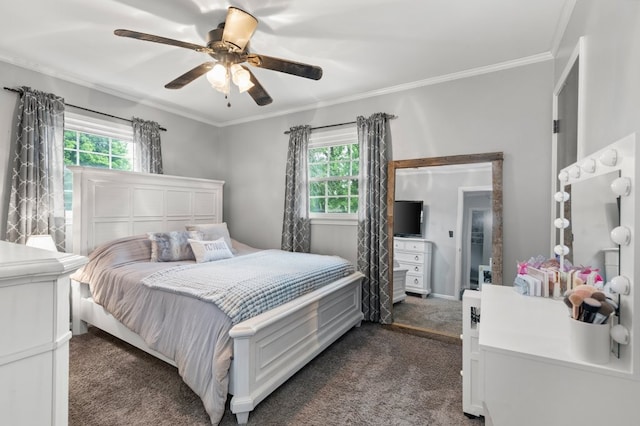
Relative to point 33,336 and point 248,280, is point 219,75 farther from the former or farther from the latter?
point 33,336

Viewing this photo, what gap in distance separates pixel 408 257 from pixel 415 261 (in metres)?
0.08

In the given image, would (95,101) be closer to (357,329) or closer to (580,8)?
(357,329)

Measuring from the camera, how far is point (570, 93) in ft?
6.63

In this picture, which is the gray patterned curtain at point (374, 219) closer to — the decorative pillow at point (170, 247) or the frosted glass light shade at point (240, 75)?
the frosted glass light shade at point (240, 75)

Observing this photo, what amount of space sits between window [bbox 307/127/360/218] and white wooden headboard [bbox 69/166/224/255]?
1.44m

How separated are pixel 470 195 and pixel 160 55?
3.05 meters

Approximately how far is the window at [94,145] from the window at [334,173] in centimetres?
219

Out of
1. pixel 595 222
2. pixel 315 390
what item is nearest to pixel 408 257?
pixel 315 390

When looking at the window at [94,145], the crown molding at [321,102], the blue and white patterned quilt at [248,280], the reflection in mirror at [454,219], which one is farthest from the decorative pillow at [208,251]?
the reflection in mirror at [454,219]

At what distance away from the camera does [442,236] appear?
3000mm

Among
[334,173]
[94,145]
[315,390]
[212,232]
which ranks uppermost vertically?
[94,145]

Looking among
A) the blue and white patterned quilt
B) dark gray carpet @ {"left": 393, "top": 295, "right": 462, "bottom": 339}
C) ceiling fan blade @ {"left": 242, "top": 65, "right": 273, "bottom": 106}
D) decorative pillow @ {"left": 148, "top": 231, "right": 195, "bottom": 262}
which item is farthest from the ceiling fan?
dark gray carpet @ {"left": 393, "top": 295, "right": 462, "bottom": 339}

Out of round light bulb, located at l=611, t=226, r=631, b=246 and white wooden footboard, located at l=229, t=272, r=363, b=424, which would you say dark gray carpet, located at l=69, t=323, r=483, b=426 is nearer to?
white wooden footboard, located at l=229, t=272, r=363, b=424

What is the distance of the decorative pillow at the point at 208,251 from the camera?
311 cm
